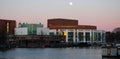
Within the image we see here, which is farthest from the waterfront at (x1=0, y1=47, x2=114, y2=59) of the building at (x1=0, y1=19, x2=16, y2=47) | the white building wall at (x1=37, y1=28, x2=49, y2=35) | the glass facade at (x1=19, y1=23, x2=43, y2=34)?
the white building wall at (x1=37, y1=28, x2=49, y2=35)

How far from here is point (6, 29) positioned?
206 feet

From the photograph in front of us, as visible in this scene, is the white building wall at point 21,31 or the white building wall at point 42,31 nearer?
the white building wall at point 21,31

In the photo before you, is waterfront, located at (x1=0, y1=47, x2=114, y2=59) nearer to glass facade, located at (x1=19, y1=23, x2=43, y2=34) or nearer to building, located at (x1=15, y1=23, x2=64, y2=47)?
building, located at (x1=15, y1=23, x2=64, y2=47)

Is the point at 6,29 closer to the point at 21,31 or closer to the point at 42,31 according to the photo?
the point at 21,31

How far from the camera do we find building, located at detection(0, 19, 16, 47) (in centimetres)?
5338

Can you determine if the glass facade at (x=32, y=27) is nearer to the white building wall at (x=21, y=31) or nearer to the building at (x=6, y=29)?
the white building wall at (x=21, y=31)

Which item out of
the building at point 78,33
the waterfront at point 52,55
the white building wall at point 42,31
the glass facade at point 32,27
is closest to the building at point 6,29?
the glass facade at point 32,27

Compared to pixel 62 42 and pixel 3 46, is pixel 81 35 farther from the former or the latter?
pixel 3 46

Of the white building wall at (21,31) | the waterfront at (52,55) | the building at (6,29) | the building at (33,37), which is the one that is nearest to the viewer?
the waterfront at (52,55)

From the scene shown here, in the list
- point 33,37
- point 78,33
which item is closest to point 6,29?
point 33,37

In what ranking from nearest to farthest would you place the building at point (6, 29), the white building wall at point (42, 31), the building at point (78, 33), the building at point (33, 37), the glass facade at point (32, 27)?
1. the building at point (6, 29)
2. the building at point (33, 37)
3. the glass facade at point (32, 27)
4. the white building wall at point (42, 31)
5. the building at point (78, 33)

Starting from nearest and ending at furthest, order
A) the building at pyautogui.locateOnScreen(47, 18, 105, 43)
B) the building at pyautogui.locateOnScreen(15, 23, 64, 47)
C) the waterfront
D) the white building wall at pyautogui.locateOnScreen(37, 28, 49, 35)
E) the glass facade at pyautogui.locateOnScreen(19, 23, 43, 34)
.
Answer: the waterfront
the building at pyautogui.locateOnScreen(15, 23, 64, 47)
the glass facade at pyautogui.locateOnScreen(19, 23, 43, 34)
the white building wall at pyautogui.locateOnScreen(37, 28, 49, 35)
the building at pyautogui.locateOnScreen(47, 18, 105, 43)

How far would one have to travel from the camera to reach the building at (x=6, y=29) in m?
53.4

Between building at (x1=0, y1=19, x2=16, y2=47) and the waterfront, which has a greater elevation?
building at (x1=0, y1=19, x2=16, y2=47)
